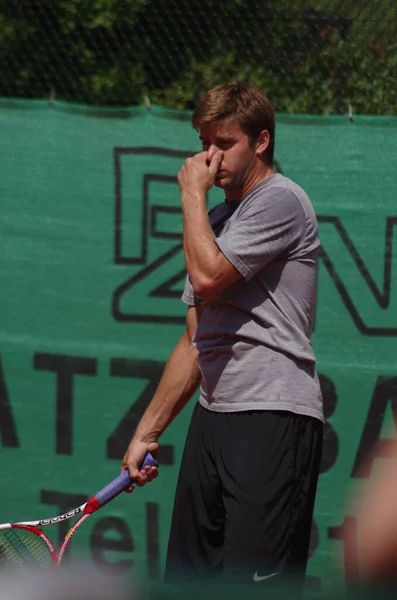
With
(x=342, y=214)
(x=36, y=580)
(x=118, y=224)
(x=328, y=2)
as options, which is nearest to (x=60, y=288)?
(x=118, y=224)

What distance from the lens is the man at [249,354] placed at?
9.37ft

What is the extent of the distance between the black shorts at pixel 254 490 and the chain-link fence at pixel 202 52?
2103 millimetres

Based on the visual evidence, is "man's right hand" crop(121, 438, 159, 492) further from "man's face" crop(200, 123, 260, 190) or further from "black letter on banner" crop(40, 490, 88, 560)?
"black letter on banner" crop(40, 490, 88, 560)

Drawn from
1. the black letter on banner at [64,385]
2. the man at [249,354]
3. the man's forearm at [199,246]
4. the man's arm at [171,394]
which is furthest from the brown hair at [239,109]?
the black letter on banner at [64,385]

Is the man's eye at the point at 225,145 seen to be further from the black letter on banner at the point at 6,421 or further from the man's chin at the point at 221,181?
the black letter on banner at the point at 6,421

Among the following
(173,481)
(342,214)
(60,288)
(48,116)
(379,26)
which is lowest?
(173,481)

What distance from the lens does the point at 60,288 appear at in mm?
4637

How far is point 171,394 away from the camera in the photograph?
3.21 metres

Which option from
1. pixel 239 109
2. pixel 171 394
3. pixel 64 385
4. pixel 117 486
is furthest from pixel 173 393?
pixel 64 385

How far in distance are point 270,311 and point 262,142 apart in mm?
477

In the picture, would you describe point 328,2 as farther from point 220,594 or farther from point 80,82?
point 220,594

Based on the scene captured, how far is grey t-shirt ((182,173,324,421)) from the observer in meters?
2.86

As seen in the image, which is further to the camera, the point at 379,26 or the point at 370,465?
the point at 379,26

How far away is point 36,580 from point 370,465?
336 cm
